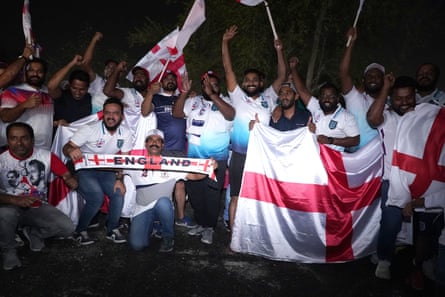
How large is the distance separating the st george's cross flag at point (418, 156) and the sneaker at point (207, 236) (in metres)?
2.32

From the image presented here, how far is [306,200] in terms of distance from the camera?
14.2 feet

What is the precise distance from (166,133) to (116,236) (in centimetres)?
160

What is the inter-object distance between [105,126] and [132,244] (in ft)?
5.29

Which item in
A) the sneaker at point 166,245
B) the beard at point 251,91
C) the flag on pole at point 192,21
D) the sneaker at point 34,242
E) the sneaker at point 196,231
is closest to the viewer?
the sneaker at point 34,242

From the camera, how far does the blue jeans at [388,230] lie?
4016mm

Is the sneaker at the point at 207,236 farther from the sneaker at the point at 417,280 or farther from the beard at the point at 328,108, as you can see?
the sneaker at the point at 417,280

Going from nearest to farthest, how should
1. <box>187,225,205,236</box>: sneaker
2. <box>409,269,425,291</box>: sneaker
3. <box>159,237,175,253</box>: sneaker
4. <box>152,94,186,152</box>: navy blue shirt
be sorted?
<box>409,269,425,291</box>: sneaker, <box>159,237,175,253</box>: sneaker, <box>187,225,205,236</box>: sneaker, <box>152,94,186,152</box>: navy blue shirt

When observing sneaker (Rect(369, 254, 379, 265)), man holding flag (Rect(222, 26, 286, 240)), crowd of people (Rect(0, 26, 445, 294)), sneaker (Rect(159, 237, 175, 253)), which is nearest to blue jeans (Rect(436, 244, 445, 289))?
crowd of people (Rect(0, 26, 445, 294))

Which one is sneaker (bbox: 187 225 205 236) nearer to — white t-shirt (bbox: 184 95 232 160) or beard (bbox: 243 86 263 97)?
white t-shirt (bbox: 184 95 232 160)

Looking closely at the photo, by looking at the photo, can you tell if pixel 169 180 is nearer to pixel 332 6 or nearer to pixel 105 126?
pixel 105 126

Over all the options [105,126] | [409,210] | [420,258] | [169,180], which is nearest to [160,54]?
[105,126]

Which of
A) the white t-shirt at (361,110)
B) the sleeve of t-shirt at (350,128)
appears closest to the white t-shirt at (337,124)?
the sleeve of t-shirt at (350,128)

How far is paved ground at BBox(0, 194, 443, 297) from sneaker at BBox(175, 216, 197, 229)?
695mm

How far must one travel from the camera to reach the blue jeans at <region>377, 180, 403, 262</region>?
4.02 meters
